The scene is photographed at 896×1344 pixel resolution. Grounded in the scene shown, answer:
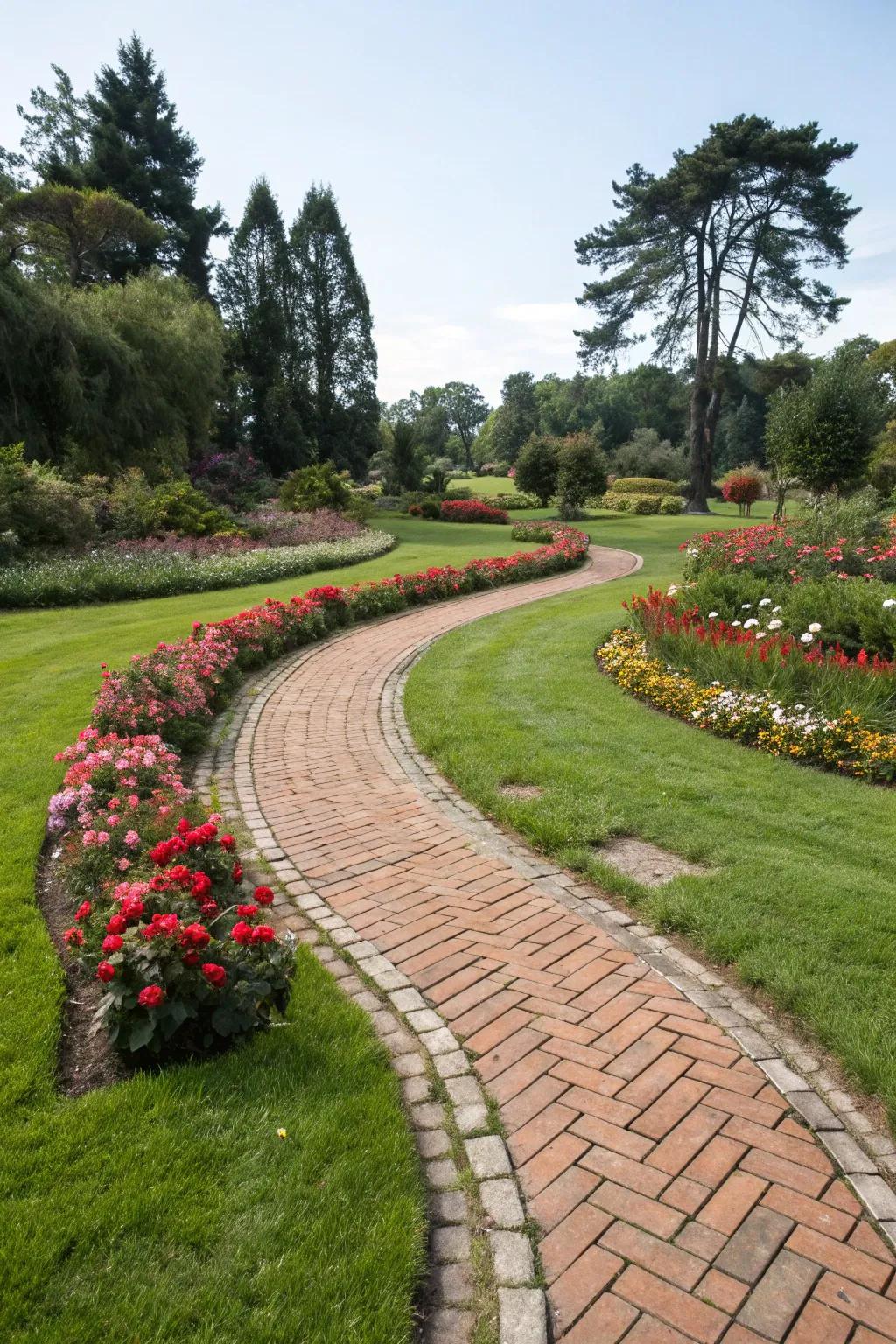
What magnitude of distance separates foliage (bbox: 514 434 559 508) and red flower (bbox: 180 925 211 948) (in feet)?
93.3

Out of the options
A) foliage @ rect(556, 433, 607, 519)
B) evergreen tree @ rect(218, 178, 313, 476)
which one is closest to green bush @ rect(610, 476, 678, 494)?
foliage @ rect(556, 433, 607, 519)

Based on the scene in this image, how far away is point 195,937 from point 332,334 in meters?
40.5

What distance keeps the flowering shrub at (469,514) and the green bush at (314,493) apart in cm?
526

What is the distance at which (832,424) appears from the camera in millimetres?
18281

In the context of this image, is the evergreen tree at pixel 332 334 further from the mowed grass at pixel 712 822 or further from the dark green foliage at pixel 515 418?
the mowed grass at pixel 712 822

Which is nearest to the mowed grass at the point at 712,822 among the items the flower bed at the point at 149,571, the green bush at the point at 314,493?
the flower bed at the point at 149,571

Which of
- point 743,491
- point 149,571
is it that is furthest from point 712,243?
point 149,571

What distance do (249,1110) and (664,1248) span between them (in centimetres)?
128

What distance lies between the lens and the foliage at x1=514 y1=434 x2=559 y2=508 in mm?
30078

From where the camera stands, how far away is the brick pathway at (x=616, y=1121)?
76.0 inches

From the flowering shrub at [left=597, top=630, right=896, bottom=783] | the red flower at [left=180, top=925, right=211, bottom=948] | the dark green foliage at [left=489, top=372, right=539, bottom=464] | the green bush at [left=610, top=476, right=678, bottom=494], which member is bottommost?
the flowering shrub at [left=597, top=630, right=896, bottom=783]

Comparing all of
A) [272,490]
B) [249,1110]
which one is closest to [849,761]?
[249,1110]

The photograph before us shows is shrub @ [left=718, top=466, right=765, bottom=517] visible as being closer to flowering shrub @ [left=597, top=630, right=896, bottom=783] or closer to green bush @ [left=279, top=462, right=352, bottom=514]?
green bush @ [left=279, top=462, right=352, bottom=514]

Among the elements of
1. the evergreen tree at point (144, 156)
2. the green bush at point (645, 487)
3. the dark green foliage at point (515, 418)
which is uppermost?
the evergreen tree at point (144, 156)
